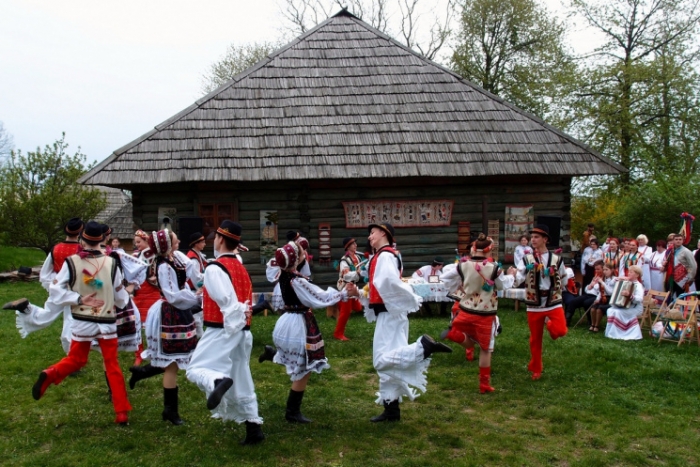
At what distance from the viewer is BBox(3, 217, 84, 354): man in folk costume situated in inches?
214

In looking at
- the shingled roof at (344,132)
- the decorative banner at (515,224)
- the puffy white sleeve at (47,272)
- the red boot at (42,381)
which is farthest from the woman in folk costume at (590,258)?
the red boot at (42,381)

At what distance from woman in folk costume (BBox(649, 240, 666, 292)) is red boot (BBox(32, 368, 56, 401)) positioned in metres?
10.1

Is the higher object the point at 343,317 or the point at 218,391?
the point at 218,391

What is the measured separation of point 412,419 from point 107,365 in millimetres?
2724

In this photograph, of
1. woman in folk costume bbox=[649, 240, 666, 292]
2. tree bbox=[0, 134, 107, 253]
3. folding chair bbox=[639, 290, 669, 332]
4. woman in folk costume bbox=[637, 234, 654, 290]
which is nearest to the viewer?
folding chair bbox=[639, 290, 669, 332]

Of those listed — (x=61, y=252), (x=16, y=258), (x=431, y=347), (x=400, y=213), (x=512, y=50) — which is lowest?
(x=16, y=258)

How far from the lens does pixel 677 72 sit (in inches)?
904

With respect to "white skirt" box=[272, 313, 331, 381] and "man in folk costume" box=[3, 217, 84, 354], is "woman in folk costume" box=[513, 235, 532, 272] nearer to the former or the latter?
"white skirt" box=[272, 313, 331, 381]

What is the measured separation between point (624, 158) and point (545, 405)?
20.9m

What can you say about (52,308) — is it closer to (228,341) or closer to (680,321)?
(228,341)

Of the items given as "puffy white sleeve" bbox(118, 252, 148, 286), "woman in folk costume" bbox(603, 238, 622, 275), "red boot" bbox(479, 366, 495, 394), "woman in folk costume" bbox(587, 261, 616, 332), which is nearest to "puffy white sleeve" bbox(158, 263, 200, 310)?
"puffy white sleeve" bbox(118, 252, 148, 286)

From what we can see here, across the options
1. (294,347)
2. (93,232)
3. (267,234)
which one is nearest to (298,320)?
(294,347)

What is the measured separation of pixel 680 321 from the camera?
925cm

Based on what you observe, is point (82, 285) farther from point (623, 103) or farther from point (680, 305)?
point (623, 103)
